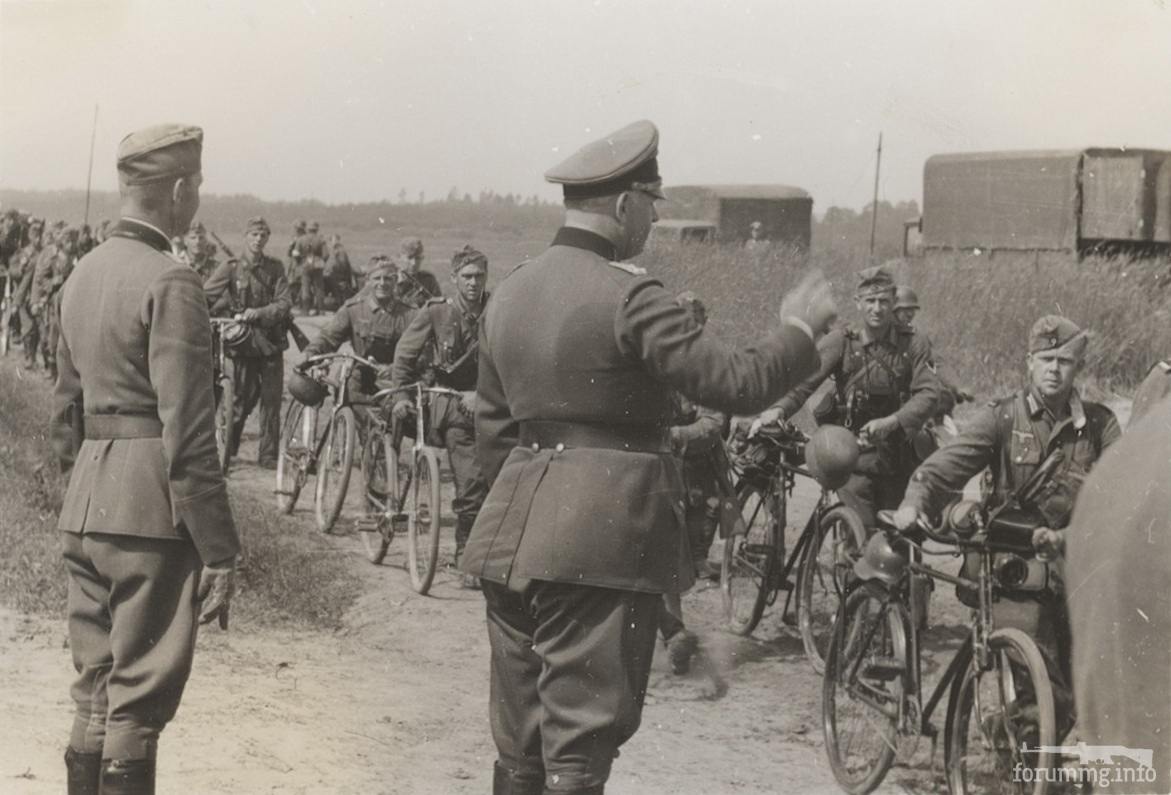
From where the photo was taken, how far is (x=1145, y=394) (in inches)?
207

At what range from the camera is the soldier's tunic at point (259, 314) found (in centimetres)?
1372

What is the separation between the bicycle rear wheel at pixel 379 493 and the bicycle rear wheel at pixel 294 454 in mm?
1275

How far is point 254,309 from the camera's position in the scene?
1350 centimetres

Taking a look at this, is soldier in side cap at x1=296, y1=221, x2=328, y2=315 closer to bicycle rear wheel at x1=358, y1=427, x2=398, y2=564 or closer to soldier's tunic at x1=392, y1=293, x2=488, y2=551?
bicycle rear wheel at x1=358, y1=427, x2=398, y2=564

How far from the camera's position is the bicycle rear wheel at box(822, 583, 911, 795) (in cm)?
600

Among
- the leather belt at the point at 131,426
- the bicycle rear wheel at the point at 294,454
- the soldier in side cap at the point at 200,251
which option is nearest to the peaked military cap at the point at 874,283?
the leather belt at the point at 131,426

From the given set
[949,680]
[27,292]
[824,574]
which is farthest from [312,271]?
[949,680]

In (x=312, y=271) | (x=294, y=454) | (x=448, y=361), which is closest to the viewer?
(x=448, y=361)

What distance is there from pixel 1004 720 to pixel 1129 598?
10.0 ft

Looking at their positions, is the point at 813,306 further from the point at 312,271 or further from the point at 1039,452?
the point at 312,271

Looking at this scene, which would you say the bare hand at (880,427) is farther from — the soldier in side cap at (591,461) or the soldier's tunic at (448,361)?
the soldier in side cap at (591,461)

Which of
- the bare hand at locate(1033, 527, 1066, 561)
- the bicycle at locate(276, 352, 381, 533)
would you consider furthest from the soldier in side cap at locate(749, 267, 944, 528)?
the bicycle at locate(276, 352, 381, 533)

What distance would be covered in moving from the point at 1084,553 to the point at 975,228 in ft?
75.5

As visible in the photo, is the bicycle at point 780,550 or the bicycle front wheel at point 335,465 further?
the bicycle front wheel at point 335,465
